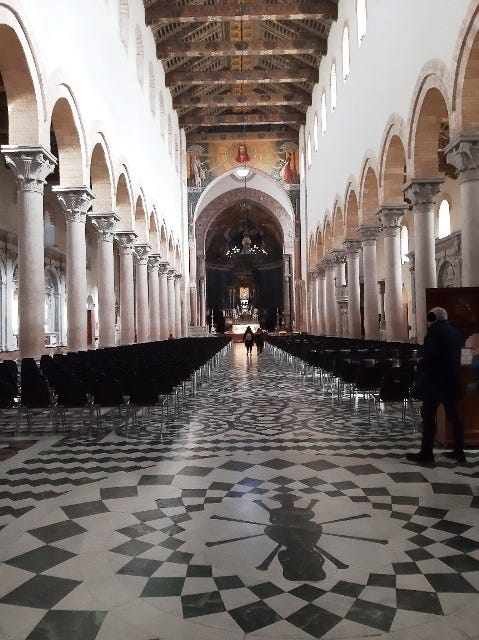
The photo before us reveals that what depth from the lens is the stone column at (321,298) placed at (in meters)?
30.6

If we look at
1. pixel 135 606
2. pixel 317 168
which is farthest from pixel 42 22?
pixel 317 168

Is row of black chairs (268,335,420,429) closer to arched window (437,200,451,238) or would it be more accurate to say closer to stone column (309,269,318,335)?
arched window (437,200,451,238)

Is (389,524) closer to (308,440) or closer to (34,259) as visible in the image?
(308,440)

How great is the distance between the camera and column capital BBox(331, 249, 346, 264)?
25688 millimetres

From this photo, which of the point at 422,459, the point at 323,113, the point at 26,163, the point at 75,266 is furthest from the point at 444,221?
the point at 422,459

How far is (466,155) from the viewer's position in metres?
10.5

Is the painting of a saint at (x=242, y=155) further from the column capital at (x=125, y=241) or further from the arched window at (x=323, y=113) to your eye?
the column capital at (x=125, y=241)

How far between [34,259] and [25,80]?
3447 mm

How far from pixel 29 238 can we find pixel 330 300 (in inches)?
787

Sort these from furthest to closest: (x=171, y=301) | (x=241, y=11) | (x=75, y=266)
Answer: (x=171, y=301) → (x=241, y=11) → (x=75, y=266)

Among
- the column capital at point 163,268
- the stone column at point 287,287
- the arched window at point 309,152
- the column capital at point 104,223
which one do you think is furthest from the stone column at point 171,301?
the stone column at point 287,287

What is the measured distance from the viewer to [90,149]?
15047mm

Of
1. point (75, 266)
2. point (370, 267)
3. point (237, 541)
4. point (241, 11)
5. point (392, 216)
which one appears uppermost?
point (241, 11)

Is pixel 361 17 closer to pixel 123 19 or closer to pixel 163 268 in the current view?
pixel 123 19
